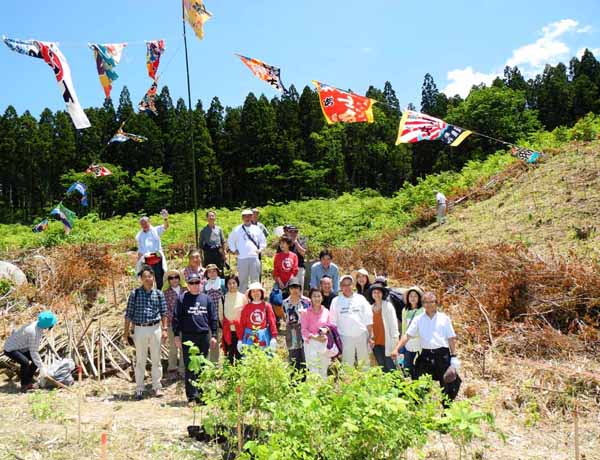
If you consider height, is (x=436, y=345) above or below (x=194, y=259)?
below

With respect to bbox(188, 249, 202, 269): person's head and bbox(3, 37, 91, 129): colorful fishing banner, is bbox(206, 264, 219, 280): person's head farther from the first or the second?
bbox(3, 37, 91, 129): colorful fishing banner

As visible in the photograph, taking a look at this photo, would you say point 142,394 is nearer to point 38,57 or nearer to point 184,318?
point 184,318

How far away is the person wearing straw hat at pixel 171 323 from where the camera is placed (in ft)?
21.4

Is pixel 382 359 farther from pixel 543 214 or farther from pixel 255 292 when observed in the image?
pixel 543 214

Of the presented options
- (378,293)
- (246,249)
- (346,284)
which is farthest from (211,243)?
(378,293)

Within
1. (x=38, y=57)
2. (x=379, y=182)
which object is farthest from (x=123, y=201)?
(x=38, y=57)

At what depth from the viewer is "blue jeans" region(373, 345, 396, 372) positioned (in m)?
5.55

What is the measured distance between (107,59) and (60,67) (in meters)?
1.04

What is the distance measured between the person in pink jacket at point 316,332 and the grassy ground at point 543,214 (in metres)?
6.27

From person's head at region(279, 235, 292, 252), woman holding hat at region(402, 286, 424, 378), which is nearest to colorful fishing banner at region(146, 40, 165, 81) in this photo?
person's head at region(279, 235, 292, 252)

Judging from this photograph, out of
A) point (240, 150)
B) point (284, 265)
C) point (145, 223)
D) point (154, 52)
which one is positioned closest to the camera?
point (284, 265)

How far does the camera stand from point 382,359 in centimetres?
564

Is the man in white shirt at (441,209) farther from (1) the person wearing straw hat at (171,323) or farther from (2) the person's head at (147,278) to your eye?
(2) the person's head at (147,278)

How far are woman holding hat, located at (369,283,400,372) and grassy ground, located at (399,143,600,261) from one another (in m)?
5.55
